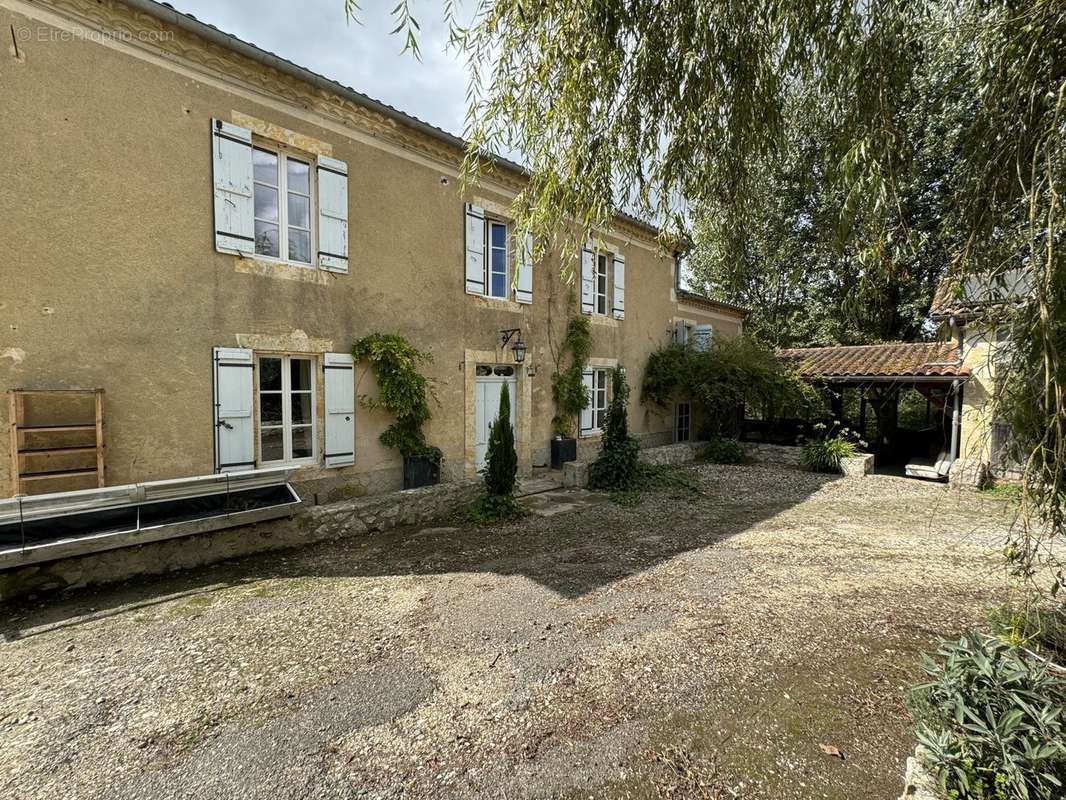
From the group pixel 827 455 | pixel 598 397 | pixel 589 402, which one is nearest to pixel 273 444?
pixel 589 402

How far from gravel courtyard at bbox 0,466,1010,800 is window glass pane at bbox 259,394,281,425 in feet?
5.46

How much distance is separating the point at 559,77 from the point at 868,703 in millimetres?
4121

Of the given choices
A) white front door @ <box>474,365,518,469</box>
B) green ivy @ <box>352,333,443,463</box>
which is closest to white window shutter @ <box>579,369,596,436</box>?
white front door @ <box>474,365,518,469</box>

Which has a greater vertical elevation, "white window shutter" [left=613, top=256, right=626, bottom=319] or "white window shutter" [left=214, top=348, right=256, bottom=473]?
"white window shutter" [left=613, top=256, right=626, bottom=319]

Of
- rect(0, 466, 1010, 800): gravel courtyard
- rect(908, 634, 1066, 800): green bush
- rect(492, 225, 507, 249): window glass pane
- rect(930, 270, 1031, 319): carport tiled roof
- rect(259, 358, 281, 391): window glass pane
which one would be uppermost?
rect(492, 225, 507, 249): window glass pane

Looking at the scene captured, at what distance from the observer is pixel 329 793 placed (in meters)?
2.18

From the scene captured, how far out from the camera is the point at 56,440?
447 cm

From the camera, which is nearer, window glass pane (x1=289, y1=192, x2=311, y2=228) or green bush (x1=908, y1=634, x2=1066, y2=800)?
green bush (x1=908, y1=634, x2=1066, y2=800)

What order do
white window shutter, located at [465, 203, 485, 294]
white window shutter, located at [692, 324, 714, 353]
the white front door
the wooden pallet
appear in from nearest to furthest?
1. the wooden pallet
2. white window shutter, located at [465, 203, 485, 294]
3. the white front door
4. white window shutter, located at [692, 324, 714, 353]

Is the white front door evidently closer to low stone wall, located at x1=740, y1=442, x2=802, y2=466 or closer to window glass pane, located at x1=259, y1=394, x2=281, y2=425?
window glass pane, located at x1=259, y1=394, x2=281, y2=425

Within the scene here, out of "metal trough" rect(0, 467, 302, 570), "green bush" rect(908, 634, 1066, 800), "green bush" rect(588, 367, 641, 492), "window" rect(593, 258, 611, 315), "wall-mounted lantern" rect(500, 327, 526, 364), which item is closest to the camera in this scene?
"green bush" rect(908, 634, 1066, 800)

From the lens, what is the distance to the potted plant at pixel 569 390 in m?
9.27

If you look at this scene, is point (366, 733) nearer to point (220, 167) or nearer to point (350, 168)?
point (220, 167)

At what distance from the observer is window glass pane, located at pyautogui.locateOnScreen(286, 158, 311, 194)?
19.6ft
